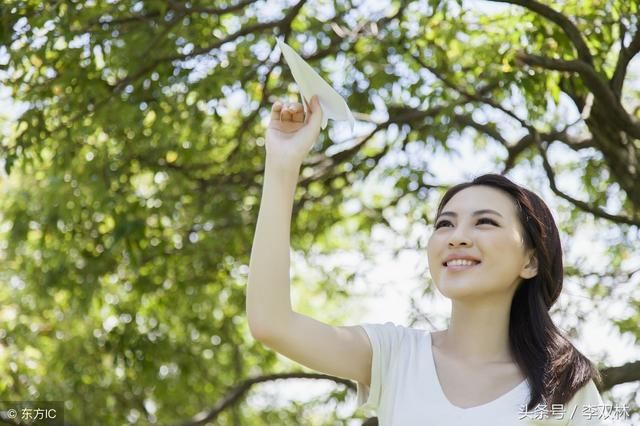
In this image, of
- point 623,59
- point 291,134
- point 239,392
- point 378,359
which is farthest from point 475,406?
point 239,392

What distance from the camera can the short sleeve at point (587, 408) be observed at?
2.18m

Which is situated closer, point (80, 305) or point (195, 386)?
point (80, 305)

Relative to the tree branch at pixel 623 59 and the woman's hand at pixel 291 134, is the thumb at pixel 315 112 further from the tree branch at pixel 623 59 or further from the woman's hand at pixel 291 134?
the tree branch at pixel 623 59

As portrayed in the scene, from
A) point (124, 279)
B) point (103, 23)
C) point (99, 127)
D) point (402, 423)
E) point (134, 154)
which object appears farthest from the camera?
point (124, 279)

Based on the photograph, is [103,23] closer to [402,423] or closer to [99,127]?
[99,127]

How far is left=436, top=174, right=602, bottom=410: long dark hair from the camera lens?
226 centimetres

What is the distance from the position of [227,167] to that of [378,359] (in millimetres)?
2992

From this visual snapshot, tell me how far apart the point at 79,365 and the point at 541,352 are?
390cm

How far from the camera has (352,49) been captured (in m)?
4.80

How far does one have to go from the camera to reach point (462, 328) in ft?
7.57

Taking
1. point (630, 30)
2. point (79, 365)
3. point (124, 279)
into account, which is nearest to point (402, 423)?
point (630, 30)

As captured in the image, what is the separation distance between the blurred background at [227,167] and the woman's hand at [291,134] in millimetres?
1372

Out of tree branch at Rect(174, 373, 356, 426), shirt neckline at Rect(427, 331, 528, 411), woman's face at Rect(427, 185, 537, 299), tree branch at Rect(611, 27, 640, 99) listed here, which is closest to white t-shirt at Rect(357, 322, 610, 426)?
shirt neckline at Rect(427, 331, 528, 411)

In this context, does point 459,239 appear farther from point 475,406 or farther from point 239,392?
point 239,392
